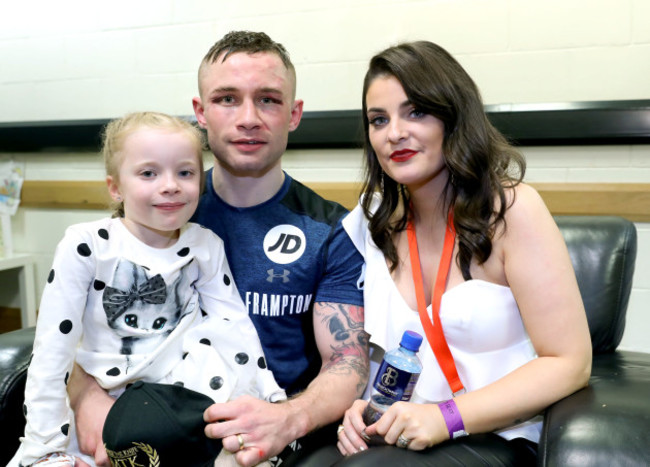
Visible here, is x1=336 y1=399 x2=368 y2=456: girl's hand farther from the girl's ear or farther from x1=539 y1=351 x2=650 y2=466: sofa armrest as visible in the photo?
the girl's ear

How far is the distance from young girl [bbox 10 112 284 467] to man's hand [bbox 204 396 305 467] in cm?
7

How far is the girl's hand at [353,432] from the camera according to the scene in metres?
1.28

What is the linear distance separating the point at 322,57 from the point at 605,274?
1613mm

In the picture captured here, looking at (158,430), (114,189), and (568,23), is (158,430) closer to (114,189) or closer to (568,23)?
(114,189)

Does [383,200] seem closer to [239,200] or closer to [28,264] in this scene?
[239,200]

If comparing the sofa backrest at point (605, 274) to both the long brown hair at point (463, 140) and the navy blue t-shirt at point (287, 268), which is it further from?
the navy blue t-shirt at point (287, 268)

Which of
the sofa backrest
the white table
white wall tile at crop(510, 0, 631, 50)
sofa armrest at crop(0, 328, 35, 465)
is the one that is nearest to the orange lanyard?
the sofa backrest

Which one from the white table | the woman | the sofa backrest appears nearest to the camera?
the woman

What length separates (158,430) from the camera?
117 centimetres

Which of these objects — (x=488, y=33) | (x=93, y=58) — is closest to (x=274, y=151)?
(x=488, y=33)

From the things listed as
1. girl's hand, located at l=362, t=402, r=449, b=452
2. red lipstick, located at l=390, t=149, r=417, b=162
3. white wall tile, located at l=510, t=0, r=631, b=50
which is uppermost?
white wall tile, located at l=510, t=0, r=631, b=50

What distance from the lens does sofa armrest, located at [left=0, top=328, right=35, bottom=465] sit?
141 centimetres

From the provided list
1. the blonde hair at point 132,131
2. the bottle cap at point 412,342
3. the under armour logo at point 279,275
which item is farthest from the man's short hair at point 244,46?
the bottle cap at point 412,342

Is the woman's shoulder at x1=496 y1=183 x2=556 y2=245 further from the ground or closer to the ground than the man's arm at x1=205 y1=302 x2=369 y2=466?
further from the ground
